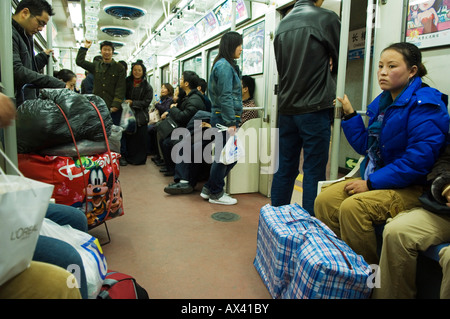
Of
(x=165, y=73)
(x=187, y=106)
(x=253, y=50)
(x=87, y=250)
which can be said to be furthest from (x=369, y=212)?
(x=165, y=73)

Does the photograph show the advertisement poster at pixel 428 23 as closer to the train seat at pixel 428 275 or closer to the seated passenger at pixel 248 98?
the train seat at pixel 428 275

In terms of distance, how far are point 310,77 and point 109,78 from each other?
382cm

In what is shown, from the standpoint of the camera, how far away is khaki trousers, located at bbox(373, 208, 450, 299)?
142 centimetres

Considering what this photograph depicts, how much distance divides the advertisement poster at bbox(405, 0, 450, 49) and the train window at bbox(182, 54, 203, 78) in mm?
4583

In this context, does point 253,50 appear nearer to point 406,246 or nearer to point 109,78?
point 109,78

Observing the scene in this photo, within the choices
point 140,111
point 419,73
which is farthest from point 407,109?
point 140,111

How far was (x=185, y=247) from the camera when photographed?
2.43m

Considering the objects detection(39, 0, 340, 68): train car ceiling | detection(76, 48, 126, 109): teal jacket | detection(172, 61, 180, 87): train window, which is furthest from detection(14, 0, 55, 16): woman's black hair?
detection(172, 61, 180, 87): train window

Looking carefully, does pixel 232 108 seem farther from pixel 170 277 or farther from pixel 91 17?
pixel 91 17

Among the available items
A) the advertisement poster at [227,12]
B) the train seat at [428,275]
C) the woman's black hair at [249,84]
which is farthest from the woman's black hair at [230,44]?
the train seat at [428,275]

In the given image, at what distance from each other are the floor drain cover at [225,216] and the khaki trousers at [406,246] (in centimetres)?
169

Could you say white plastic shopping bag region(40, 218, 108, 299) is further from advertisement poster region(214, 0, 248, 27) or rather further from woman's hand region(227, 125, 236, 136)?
advertisement poster region(214, 0, 248, 27)

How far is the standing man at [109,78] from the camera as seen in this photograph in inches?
200
